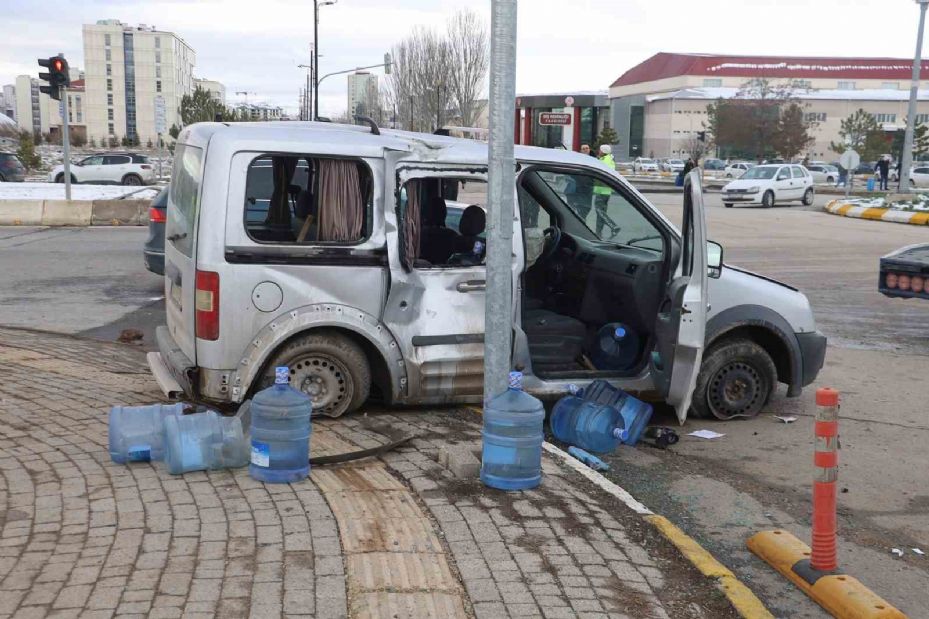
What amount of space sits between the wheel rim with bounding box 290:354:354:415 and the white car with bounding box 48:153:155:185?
3203 centimetres

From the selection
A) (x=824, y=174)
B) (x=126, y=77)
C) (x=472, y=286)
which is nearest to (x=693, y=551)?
(x=472, y=286)

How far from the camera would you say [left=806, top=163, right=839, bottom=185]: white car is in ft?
192

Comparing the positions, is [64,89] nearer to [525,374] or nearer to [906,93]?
[525,374]

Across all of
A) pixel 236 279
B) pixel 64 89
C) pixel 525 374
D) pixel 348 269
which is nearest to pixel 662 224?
pixel 525 374

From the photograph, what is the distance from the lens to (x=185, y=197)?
6.61 meters

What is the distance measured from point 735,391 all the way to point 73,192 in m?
25.0

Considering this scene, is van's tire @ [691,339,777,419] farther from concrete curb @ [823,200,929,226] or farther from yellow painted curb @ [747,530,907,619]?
concrete curb @ [823,200,929,226]

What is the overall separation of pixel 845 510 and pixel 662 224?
2.32 meters

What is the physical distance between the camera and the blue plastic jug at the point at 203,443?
5293 millimetres

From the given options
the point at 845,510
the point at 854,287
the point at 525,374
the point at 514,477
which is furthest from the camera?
the point at 854,287

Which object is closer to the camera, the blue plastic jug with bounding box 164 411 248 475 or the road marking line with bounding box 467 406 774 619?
the road marking line with bounding box 467 406 774 619

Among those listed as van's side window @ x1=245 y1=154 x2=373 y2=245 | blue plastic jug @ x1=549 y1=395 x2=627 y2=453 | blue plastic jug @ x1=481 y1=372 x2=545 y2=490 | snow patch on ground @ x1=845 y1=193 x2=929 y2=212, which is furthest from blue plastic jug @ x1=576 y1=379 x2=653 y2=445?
snow patch on ground @ x1=845 y1=193 x2=929 y2=212

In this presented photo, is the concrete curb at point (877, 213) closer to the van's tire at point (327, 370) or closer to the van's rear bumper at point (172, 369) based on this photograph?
the van's tire at point (327, 370)

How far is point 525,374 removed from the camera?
6773mm
